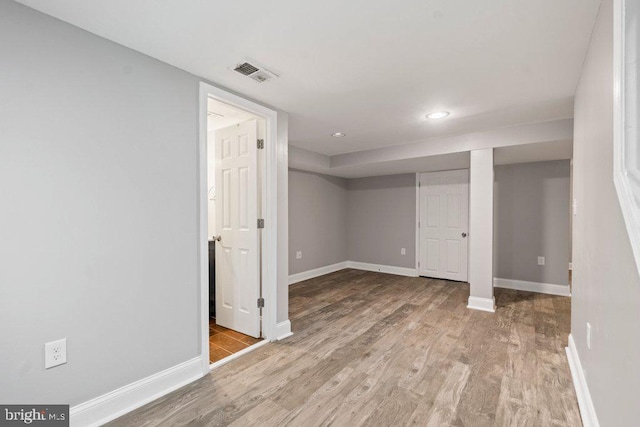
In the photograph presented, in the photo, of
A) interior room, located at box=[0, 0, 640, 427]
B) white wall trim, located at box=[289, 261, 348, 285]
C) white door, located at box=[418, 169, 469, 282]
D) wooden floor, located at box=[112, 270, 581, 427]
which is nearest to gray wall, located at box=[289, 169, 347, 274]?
white wall trim, located at box=[289, 261, 348, 285]

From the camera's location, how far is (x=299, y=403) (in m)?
1.89

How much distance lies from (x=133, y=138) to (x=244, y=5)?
3.41 feet

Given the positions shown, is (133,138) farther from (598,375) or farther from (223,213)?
(598,375)

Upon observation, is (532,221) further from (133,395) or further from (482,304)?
(133,395)

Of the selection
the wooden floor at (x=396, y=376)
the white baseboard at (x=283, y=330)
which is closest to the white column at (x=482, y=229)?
the wooden floor at (x=396, y=376)

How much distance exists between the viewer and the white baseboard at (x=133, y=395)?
64.7 inches

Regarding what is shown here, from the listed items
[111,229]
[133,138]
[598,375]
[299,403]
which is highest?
[133,138]

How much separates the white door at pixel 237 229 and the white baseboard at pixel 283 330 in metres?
0.19

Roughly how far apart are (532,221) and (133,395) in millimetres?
5237

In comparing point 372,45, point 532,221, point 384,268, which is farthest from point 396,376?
point 384,268

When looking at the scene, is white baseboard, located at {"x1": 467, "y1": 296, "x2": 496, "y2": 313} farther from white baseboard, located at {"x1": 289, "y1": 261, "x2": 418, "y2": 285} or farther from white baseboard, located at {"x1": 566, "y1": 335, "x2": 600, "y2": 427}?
white baseboard, located at {"x1": 289, "y1": 261, "x2": 418, "y2": 285}

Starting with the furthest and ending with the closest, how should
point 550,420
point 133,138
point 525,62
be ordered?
point 525,62 → point 133,138 → point 550,420

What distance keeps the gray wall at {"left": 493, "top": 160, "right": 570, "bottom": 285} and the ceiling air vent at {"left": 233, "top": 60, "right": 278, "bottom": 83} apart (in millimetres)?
4137

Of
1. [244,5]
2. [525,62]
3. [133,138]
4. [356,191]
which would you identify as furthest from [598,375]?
[356,191]
